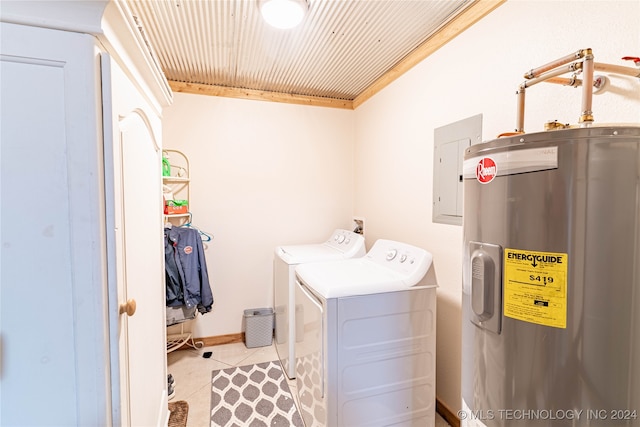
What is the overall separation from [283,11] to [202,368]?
2.63 meters

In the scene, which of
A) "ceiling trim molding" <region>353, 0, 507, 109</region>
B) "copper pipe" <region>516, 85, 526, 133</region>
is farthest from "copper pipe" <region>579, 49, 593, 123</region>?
"ceiling trim molding" <region>353, 0, 507, 109</region>

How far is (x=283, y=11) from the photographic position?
1463mm

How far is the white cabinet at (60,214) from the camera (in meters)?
0.59

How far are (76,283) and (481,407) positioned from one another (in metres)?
1.24

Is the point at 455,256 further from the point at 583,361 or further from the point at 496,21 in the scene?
the point at 496,21

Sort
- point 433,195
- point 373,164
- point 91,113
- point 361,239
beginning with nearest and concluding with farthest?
point 91,113 → point 433,195 → point 361,239 → point 373,164

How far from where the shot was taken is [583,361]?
27.4 inches

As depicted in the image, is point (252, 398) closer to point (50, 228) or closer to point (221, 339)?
point (221, 339)

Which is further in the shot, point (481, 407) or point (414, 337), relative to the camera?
point (414, 337)

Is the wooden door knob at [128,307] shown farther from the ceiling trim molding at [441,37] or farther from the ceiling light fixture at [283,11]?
the ceiling trim molding at [441,37]

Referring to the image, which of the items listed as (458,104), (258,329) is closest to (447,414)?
(258,329)

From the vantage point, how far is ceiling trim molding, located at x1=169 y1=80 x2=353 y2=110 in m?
2.54

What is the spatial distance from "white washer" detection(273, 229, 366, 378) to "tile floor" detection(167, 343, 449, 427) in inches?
8.4

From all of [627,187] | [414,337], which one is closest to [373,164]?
[414,337]
